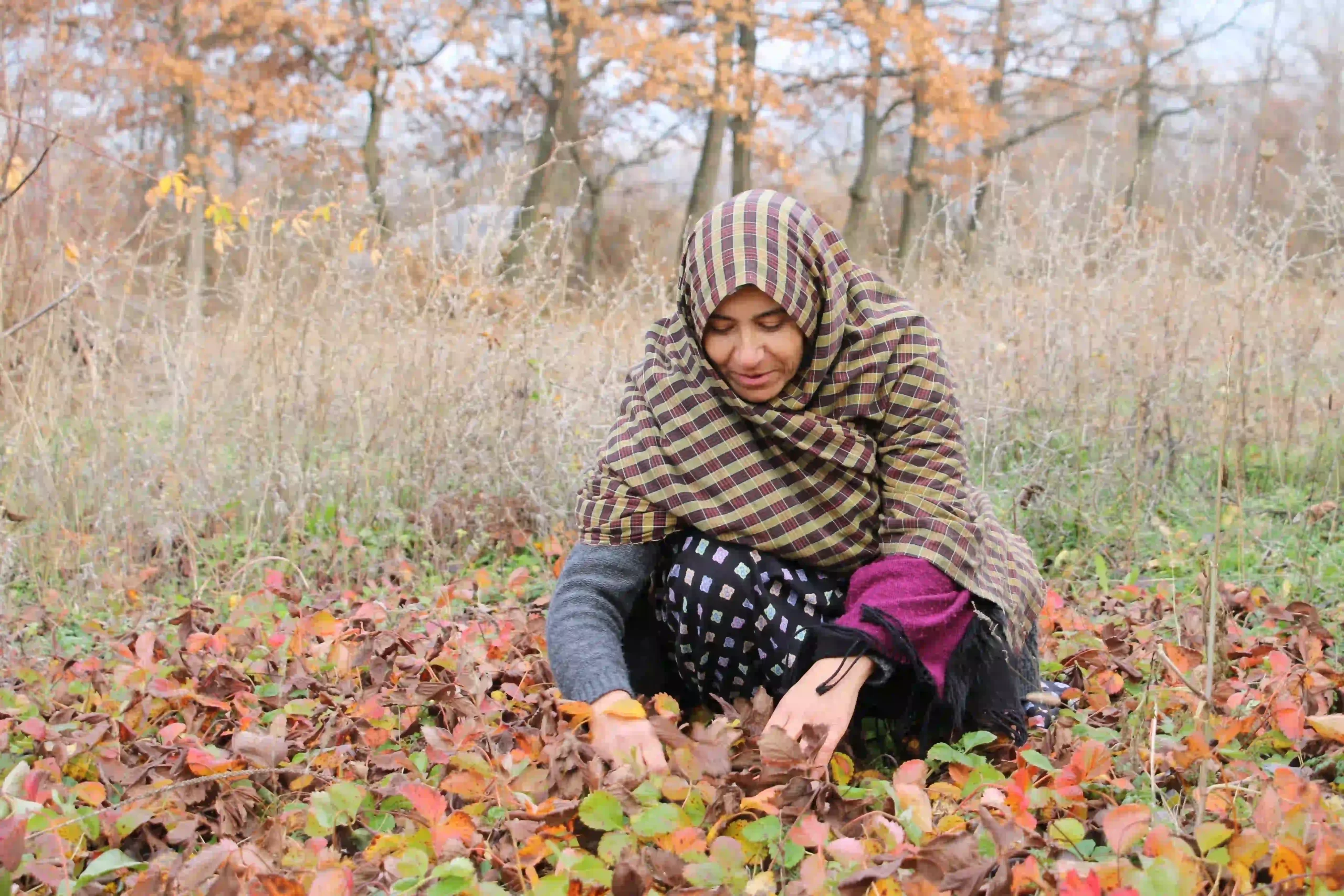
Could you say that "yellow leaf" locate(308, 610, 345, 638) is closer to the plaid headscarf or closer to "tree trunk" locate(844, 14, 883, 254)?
the plaid headscarf

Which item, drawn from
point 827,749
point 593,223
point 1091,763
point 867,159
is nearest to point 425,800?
point 827,749

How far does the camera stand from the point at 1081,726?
198 centimetres

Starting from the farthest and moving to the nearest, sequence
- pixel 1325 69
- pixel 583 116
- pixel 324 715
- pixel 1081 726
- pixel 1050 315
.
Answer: pixel 583 116 → pixel 1325 69 → pixel 1050 315 → pixel 324 715 → pixel 1081 726

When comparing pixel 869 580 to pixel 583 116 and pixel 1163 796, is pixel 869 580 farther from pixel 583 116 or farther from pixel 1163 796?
pixel 583 116

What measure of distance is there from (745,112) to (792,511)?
31.9ft

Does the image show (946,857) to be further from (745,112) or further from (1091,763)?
(745,112)

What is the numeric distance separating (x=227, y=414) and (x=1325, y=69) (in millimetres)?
9447

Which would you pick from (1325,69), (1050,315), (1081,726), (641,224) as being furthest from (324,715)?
(641,224)

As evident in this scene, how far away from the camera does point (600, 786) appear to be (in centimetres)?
157

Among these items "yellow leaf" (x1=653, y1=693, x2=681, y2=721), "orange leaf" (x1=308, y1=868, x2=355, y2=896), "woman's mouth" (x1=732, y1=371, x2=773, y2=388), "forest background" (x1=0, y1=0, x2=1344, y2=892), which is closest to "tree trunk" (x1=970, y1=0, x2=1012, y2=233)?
"forest background" (x1=0, y1=0, x2=1344, y2=892)

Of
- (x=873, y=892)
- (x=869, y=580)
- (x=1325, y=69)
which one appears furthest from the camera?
(x=1325, y=69)

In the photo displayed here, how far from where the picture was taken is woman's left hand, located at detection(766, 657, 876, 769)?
1683 mm

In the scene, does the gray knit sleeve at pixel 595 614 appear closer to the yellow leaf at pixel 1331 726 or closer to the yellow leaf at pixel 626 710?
the yellow leaf at pixel 626 710

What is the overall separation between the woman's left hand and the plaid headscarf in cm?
24
